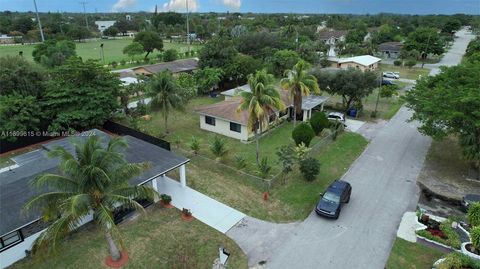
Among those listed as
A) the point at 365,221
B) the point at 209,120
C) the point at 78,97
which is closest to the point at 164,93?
the point at 209,120

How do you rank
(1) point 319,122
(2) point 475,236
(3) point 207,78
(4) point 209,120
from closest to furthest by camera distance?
(2) point 475,236
(1) point 319,122
(4) point 209,120
(3) point 207,78

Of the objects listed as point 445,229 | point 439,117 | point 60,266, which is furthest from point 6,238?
point 439,117

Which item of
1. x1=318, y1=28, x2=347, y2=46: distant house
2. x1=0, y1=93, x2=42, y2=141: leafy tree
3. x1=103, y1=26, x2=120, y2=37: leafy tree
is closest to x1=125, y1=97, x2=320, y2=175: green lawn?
x1=0, y1=93, x2=42, y2=141: leafy tree

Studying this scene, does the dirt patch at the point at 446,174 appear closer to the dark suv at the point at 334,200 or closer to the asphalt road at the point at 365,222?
the asphalt road at the point at 365,222

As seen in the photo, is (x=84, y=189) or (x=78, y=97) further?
(x=78, y=97)

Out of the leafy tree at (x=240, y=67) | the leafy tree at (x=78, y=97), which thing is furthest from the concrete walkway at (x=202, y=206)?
the leafy tree at (x=240, y=67)

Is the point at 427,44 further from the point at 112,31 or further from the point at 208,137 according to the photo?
the point at 112,31

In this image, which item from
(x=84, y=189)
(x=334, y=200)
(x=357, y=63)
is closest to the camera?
(x=84, y=189)

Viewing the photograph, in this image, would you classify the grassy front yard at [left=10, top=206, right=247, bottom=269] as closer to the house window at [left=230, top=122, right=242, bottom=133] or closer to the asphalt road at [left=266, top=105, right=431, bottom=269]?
the asphalt road at [left=266, top=105, right=431, bottom=269]

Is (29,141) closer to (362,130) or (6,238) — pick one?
(6,238)
